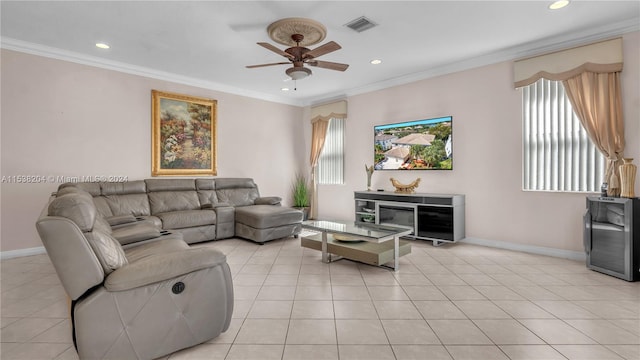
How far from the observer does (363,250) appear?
335 centimetres

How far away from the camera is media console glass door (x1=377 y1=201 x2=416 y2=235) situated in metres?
4.75

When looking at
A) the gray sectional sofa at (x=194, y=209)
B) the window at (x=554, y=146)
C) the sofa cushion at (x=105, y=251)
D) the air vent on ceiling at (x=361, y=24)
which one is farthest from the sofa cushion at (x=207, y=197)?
Answer: the window at (x=554, y=146)

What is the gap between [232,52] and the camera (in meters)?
4.20

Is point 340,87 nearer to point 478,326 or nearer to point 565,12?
point 565,12

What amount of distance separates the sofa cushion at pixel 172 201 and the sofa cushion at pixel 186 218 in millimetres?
263

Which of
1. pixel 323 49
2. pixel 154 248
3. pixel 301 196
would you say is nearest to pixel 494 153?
pixel 323 49

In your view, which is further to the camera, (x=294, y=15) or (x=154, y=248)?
(x=294, y=15)

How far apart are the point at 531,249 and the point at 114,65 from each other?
6.63 meters

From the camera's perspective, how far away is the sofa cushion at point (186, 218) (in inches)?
169

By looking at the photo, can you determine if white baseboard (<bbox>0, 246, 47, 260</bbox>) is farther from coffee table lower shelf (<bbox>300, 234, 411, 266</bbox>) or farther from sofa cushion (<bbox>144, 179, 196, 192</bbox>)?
coffee table lower shelf (<bbox>300, 234, 411, 266</bbox>)

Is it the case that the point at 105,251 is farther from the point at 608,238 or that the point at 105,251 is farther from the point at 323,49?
the point at 608,238

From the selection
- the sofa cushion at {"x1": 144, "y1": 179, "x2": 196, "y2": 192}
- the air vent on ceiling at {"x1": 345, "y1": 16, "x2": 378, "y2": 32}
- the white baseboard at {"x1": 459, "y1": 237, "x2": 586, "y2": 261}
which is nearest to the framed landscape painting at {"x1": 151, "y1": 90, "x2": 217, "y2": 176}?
the sofa cushion at {"x1": 144, "y1": 179, "x2": 196, "y2": 192}

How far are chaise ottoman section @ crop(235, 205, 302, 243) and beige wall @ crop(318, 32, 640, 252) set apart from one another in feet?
6.80

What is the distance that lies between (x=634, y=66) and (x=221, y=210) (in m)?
5.63
